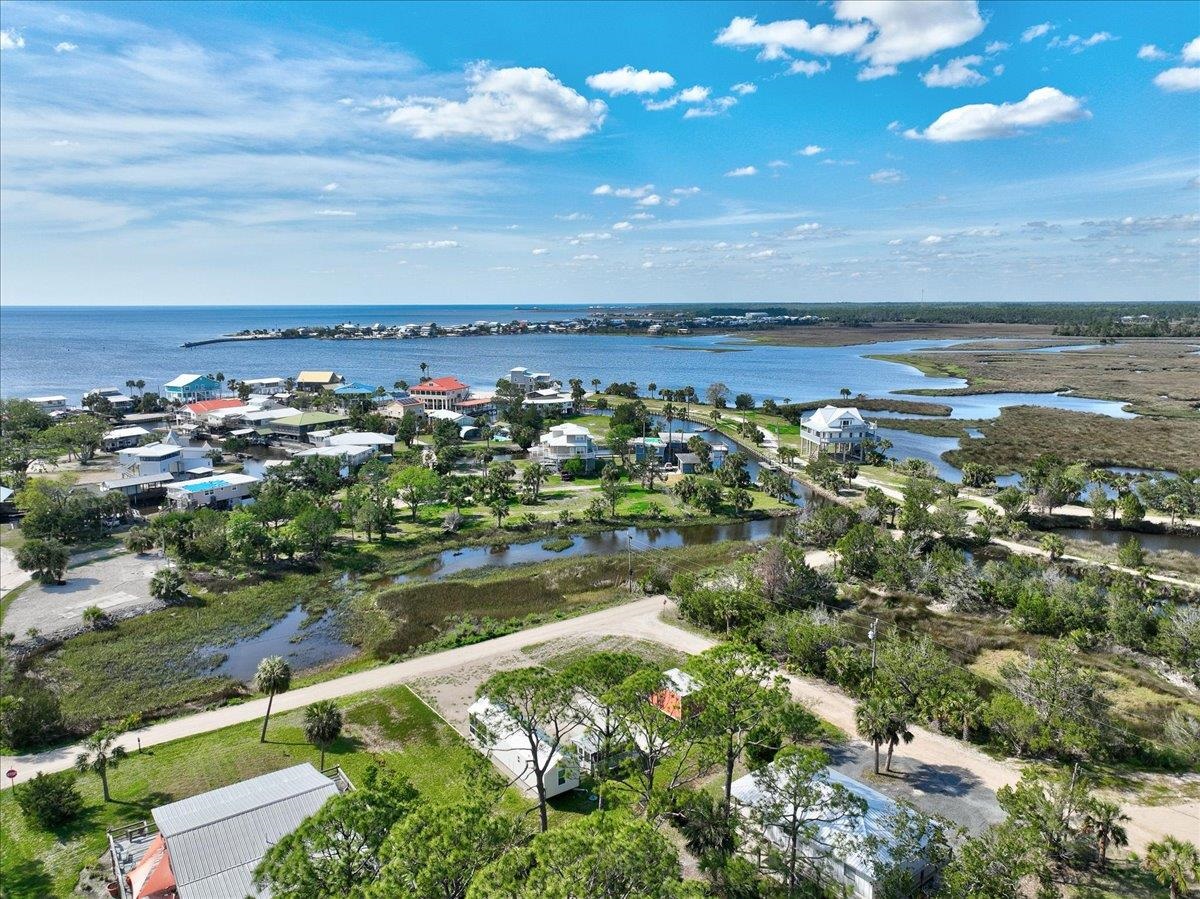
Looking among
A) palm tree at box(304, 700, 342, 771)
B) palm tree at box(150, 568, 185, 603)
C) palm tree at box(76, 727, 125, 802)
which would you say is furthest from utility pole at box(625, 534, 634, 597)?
palm tree at box(150, 568, 185, 603)

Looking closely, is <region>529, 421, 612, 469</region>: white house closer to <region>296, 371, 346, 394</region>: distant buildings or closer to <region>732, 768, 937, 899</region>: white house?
<region>732, 768, 937, 899</region>: white house

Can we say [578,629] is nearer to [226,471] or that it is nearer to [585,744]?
[585,744]

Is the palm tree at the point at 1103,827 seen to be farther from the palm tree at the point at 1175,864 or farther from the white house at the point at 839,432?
the white house at the point at 839,432

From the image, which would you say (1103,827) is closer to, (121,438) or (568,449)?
(568,449)

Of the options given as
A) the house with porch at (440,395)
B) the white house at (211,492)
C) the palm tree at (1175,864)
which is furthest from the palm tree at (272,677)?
the house with porch at (440,395)

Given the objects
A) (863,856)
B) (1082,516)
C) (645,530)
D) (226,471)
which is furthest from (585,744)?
(226,471)
